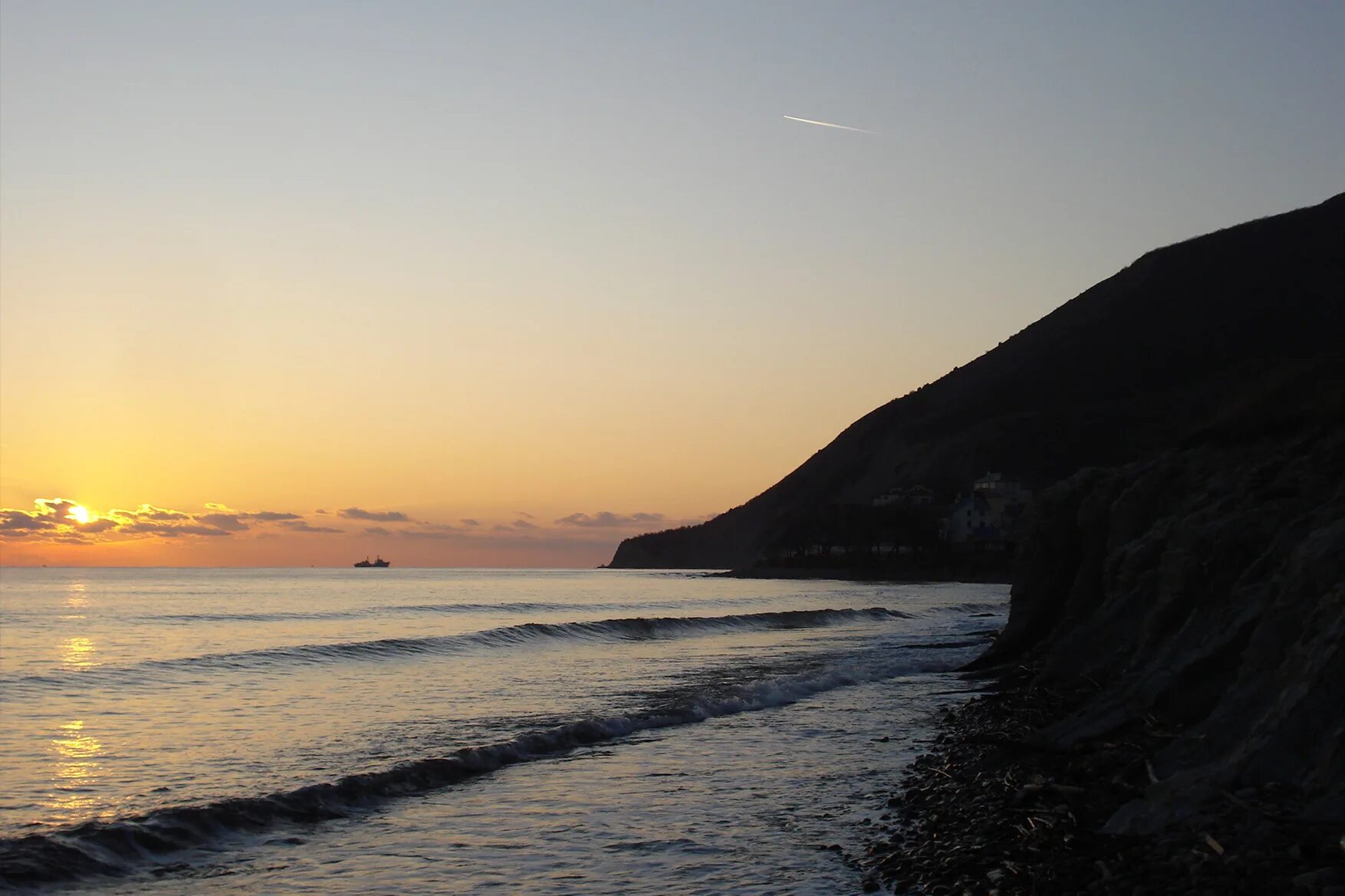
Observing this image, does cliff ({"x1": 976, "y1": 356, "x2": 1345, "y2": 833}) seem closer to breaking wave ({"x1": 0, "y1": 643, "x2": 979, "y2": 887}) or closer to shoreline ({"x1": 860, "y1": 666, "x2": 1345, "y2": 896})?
shoreline ({"x1": 860, "y1": 666, "x2": 1345, "y2": 896})

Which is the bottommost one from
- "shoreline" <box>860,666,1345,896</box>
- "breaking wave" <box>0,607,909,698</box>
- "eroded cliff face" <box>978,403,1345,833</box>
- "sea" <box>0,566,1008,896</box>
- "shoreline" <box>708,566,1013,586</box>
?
"shoreline" <box>708,566,1013,586</box>

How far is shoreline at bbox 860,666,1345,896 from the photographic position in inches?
317

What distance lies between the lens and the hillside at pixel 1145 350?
15338cm

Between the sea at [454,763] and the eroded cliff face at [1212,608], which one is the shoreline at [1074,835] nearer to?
the eroded cliff face at [1212,608]

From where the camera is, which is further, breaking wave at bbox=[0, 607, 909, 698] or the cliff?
breaking wave at bbox=[0, 607, 909, 698]

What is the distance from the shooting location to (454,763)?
17.4 meters

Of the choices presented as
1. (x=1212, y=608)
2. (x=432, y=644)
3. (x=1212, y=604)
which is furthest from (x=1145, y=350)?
(x=1212, y=608)

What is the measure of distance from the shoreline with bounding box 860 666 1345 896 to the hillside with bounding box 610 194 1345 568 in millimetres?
139607

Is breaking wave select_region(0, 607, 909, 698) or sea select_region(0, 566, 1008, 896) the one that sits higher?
sea select_region(0, 566, 1008, 896)

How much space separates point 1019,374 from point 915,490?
2963 centimetres

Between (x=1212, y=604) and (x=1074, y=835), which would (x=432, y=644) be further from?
(x=1074, y=835)

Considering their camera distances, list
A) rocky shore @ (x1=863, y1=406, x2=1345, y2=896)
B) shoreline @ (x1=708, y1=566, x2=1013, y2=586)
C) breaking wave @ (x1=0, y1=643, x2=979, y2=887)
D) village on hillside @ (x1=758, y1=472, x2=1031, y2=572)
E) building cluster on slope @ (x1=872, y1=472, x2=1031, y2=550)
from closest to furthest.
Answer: rocky shore @ (x1=863, y1=406, x2=1345, y2=896), breaking wave @ (x1=0, y1=643, x2=979, y2=887), shoreline @ (x1=708, y1=566, x2=1013, y2=586), village on hillside @ (x1=758, y1=472, x2=1031, y2=572), building cluster on slope @ (x1=872, y1=472, x2=1031, y2=550)

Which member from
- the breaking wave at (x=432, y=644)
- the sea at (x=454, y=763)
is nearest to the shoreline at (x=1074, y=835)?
the sea at (x=454, y=763)

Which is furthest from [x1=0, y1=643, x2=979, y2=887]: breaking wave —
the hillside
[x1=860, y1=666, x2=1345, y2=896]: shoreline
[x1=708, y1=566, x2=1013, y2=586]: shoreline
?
the hillside
